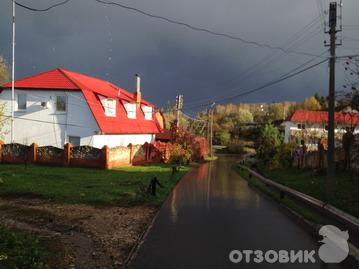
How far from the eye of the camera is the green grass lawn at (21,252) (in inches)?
287

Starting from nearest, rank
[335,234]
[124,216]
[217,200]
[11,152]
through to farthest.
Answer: [335,234] < [124,216] < [217,200] < [11,152]

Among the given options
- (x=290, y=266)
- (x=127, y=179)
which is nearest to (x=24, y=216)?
(x=290, y=266)

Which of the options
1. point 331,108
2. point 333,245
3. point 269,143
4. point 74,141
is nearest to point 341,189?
point 331,108

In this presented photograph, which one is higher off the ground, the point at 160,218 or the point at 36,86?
the point at 36,86

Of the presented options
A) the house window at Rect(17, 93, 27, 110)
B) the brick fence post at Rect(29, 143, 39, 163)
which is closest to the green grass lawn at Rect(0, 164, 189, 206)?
the brick fence post at Rect(29, 143, 39, 163)

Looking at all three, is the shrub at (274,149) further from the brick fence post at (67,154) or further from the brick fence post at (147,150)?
the brick fence post at (67,154)

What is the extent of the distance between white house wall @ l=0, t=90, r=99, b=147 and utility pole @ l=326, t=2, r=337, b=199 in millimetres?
20192

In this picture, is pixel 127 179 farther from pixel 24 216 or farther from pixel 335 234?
pixel 335 234

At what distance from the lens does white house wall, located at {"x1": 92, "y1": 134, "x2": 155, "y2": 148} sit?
32619 mm

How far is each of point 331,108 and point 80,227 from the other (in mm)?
9597

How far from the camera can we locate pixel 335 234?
35.0 feet

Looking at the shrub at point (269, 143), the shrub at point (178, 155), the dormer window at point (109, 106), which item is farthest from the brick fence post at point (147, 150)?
the shrub at point (269, 143)

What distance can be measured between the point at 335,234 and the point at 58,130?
25728 mm

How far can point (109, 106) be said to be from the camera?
3591 centimetres
